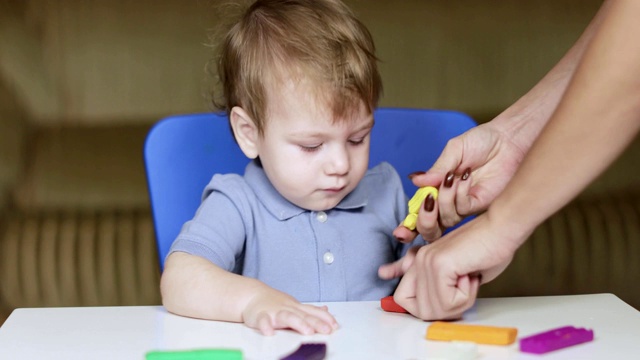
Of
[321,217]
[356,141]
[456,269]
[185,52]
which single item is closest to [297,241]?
[321,217]

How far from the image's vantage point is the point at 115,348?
1000 mm

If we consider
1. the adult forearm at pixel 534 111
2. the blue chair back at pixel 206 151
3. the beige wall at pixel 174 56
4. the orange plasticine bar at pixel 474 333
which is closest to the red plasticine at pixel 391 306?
the orange plasticine bar at pixel 474 333

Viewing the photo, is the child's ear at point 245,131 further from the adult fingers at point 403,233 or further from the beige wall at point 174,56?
the beige wall at point 174,56

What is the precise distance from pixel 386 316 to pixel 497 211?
0.17 m

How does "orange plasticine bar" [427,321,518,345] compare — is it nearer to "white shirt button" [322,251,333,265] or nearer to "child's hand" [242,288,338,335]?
"child's hand" [242,288,338,335]

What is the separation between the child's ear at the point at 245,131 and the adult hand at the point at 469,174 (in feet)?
0.88

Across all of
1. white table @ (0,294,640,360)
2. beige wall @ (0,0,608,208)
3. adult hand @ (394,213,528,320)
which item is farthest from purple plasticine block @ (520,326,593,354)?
beige wall @ (0,0,608,208)

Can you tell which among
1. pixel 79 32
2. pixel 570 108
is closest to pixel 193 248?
pixel 570 108

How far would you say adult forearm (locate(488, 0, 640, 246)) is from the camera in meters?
0.91

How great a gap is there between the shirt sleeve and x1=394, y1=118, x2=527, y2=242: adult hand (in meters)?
0.24

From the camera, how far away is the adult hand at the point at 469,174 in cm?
125

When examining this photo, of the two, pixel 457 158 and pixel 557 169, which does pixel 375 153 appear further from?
pixel 557 169

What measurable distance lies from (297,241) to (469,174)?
257 millimetres

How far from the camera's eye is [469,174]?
1318 millimetres
